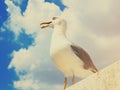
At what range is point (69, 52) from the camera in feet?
19.8

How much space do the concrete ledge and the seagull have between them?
4.71ft

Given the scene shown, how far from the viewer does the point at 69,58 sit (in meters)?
6.11

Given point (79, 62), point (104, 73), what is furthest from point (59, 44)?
point (104, 73)

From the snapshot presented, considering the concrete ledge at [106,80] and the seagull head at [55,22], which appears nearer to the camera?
the concrete ledge at [106,80]

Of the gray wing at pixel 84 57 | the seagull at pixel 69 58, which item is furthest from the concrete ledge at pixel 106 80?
the gray wing at pixel 84 57

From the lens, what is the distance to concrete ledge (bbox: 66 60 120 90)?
391 cm

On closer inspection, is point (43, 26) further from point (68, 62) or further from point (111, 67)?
point (111, 67)

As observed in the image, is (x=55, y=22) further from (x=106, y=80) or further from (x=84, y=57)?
(x=106, y=80)

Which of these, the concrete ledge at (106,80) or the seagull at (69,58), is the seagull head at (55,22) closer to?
the seagull at (69,58)

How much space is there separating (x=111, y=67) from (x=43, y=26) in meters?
3.28

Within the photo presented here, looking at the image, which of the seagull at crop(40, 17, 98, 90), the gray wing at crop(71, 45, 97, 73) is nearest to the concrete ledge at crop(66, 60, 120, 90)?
the seagull at crop(40, 17, 98, 90)

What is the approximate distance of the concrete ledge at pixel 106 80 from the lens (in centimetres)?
391

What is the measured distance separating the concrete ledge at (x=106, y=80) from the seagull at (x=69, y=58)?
1.44 meters

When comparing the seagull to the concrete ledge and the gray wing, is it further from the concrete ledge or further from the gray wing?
the concrete ledge
